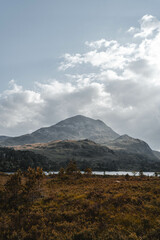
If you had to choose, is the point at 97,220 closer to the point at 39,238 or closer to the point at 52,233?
the point at 52,233

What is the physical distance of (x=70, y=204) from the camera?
19969 mm

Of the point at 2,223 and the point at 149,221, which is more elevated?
the point at 149,221

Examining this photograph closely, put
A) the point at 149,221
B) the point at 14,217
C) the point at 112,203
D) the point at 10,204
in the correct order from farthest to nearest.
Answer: the point at 10,204 → the point at 112,203 → the point at 14,217 → the point at 149,221

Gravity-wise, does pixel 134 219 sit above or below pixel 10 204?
above

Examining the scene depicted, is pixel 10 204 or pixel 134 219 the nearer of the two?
pixel 134 219

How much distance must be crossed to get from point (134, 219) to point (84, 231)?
468 cm

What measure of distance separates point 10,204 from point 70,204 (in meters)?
7.28

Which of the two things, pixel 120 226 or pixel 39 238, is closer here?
pixel 39 238

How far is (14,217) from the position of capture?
638 inches

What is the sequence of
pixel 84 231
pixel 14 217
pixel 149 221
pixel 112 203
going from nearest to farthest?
1. pixel 84 231
2. pixel 149 221
3. pixel 14 217
4. pixel 112 203

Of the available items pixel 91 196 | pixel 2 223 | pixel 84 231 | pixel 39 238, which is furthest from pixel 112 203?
pixel 2 223

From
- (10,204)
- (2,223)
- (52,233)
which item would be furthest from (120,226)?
(10,204)

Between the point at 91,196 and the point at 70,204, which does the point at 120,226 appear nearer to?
the point at 70,204

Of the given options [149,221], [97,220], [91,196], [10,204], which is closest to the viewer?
[149,221]
